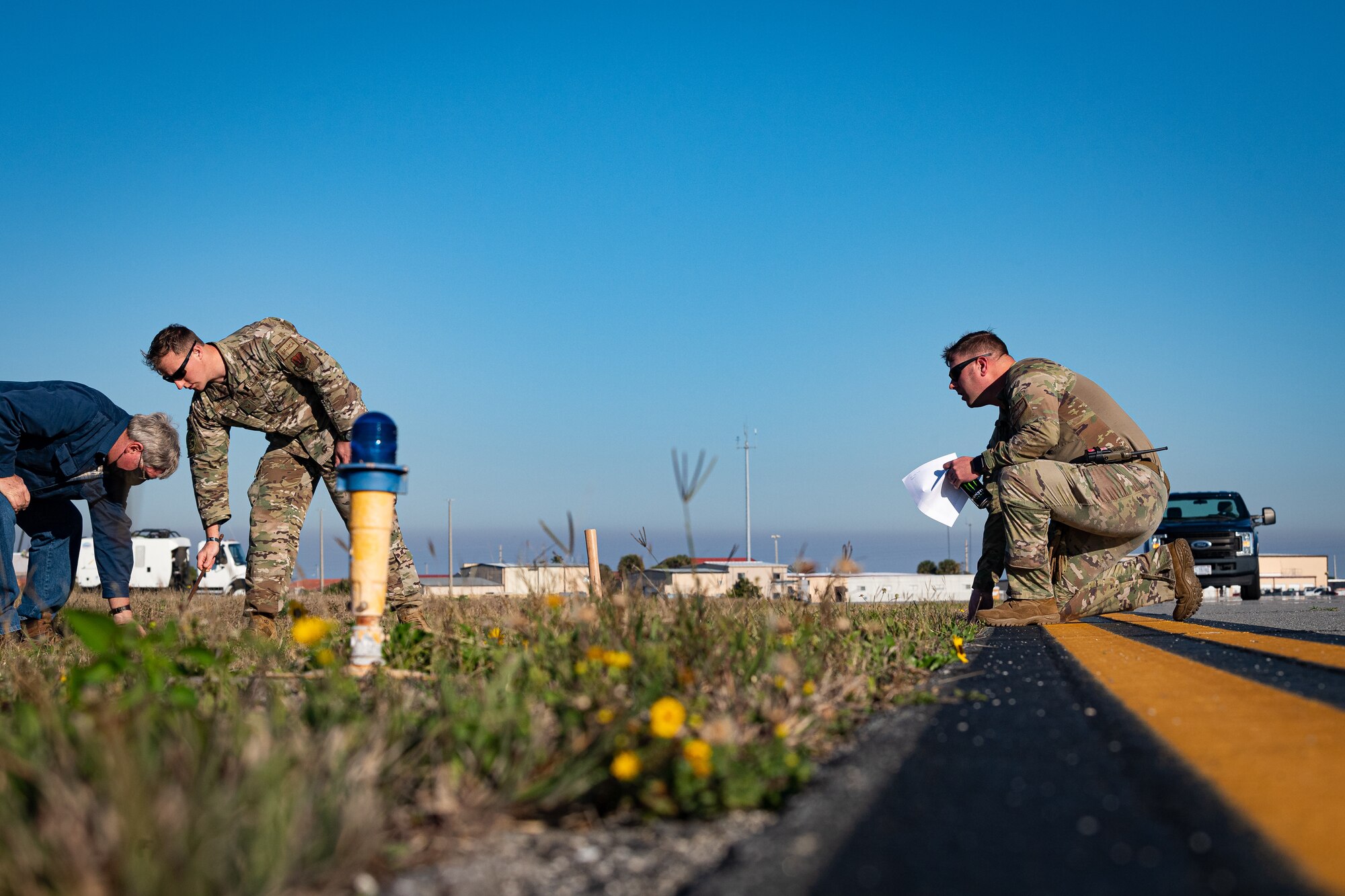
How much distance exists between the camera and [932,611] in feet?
21.0

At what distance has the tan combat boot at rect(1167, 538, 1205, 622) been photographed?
243 inches

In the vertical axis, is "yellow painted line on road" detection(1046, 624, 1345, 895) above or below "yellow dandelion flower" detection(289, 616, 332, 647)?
below

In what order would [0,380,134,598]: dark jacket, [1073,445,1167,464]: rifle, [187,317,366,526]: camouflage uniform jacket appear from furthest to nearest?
1. [1073,445,1167,464]: rifle
2. [0,380,134,598]: dark jacket
3. [187,317,366,526]: camouflage uniform jacket

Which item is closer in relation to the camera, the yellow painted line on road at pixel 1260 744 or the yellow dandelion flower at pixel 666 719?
the yellow painted line on road at pixel 1260 744

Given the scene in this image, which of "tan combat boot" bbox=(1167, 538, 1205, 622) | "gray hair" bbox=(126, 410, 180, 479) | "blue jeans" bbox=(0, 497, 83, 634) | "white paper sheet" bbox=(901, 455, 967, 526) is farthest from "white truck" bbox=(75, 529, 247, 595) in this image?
"tan combat boot" bbox=(1167, 538, 1205, 622)

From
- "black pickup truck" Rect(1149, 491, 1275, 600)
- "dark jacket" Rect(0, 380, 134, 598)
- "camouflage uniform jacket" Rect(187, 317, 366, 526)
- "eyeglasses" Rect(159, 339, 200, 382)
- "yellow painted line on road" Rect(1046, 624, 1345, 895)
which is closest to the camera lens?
"yellow painted line on road" Rect(1046, 624, 1345, 895)

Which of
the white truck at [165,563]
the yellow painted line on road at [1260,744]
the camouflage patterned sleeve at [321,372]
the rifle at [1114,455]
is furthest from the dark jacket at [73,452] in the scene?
the white truck at [165,563]

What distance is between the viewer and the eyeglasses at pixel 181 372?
5.47 metres

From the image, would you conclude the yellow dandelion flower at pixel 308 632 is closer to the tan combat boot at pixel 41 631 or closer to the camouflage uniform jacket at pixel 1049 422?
the tan combat boot at pixel 41 631

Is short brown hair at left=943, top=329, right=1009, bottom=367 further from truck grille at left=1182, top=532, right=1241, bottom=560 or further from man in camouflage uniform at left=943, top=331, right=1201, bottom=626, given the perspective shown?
truck grille at left=1182, top=532, right=1241, bottom=560

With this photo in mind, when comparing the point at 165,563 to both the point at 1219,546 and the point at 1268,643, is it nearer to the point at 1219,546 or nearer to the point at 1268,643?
the point at 1219,546

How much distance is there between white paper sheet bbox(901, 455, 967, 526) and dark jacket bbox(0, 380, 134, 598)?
540cm

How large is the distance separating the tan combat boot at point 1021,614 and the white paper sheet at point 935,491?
73 centimetres

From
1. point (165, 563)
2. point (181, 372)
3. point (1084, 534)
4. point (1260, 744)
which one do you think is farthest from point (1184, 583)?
point (165, 563)
